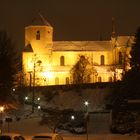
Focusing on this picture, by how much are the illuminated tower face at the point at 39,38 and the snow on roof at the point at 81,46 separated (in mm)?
2069

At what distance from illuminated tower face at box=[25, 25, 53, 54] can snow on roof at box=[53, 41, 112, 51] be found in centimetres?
207

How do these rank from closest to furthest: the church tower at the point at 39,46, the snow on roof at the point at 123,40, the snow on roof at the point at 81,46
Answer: the church tower at the point at 39,46 < the snow on roof at the point at 123,40 < the snow on roof at the point at 81,46

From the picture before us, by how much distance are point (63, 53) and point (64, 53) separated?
23 centimetres

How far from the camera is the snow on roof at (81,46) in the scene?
133250 mm

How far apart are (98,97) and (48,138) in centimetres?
5622

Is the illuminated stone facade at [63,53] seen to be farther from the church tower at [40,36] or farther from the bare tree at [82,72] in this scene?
the bare tree at [82,72]

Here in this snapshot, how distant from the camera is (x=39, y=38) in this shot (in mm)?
133000

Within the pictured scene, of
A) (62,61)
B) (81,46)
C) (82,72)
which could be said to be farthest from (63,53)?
Result: (82,72)

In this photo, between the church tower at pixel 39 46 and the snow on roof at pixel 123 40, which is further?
the snow on roof at pixel 123 40

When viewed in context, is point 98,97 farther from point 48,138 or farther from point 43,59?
point 48,138

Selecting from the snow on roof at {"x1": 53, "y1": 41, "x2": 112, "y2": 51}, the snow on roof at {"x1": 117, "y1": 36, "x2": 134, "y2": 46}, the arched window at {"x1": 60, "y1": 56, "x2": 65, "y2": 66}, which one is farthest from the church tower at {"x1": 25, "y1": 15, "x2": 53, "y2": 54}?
the snow on roof at {"x1": 117, "y1": 36, "x2": 134, "y2": 46}

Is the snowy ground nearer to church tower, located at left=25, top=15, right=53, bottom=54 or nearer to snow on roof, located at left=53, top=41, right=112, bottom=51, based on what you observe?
church tower, located at left=25, top=15, right=53, bottom=54

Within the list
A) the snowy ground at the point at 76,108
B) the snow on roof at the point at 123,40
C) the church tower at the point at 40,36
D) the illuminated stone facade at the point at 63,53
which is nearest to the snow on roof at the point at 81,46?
the illuminated stone facade at the point at 63,53

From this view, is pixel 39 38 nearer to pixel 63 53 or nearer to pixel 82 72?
pixel 63 53
